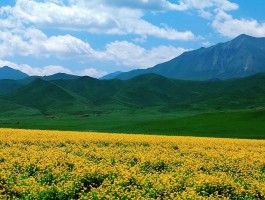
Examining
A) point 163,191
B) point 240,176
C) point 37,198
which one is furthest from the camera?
point 240,176

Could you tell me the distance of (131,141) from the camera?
39.2 meters

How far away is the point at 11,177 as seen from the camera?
18781mm

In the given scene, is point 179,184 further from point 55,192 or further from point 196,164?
point 196,164

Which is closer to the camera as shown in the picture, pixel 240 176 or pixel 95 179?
pixel 95 179

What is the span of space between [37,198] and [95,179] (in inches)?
180

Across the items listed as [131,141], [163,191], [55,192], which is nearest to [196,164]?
[163,191]

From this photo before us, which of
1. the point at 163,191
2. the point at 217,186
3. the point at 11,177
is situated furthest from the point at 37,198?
the point at 217,186

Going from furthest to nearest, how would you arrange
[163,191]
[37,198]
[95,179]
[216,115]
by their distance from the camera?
[216,115]
[95,179]
[163,191]
[37,198]

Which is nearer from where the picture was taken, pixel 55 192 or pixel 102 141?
pixel 55 192

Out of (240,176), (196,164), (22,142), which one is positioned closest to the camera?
(240,176)

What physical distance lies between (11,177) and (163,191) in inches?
292

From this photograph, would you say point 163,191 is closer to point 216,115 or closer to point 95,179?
point 95,179

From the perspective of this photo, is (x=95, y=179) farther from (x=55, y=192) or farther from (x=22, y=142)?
(x=22, y=142)

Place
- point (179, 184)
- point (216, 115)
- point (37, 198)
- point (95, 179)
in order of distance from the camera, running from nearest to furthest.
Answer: point (37, 198)
point (179, 184)
point (95, 179)
point (216, 115)
